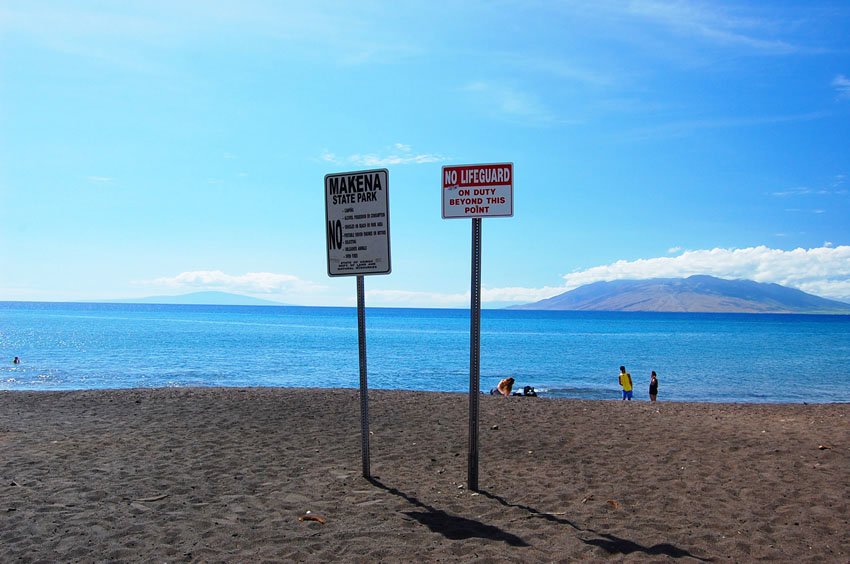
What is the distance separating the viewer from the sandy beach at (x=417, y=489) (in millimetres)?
5125

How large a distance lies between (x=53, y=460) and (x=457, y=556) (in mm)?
6022

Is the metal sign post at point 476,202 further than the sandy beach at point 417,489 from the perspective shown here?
Yes

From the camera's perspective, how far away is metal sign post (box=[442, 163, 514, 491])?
6.39 metres

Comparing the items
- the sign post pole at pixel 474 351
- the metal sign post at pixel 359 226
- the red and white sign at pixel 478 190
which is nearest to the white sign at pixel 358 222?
the metal sign post at pixel 359 226

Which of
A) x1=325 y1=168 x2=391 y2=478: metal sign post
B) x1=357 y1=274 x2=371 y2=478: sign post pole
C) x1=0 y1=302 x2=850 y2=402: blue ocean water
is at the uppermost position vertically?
x1=325 y1=168 x2=391 y2=478: metal sign post

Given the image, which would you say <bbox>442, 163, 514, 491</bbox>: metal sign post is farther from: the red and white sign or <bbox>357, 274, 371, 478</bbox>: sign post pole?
<bbox>357, 274, 371, 478</bbox>: sign post pole

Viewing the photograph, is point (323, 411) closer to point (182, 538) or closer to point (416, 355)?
point (182, 538)

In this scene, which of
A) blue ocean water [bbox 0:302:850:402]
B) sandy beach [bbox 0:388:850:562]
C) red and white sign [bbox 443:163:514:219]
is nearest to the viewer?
sandy beach [bbox 0:388:850:562]

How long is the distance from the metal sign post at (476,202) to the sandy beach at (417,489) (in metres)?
1.41

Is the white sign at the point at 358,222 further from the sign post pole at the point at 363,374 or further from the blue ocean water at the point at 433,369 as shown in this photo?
the blue ocean water at the point at 433,369

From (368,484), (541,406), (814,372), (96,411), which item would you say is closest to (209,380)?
(96,411)

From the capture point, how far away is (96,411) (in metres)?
12.9

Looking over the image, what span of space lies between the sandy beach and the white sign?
8.03ft

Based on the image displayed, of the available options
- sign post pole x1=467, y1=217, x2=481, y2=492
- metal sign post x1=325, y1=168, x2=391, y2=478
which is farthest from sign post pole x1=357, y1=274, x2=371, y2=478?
sign post pole x1=467, y1=217, x2=481, y2=492
